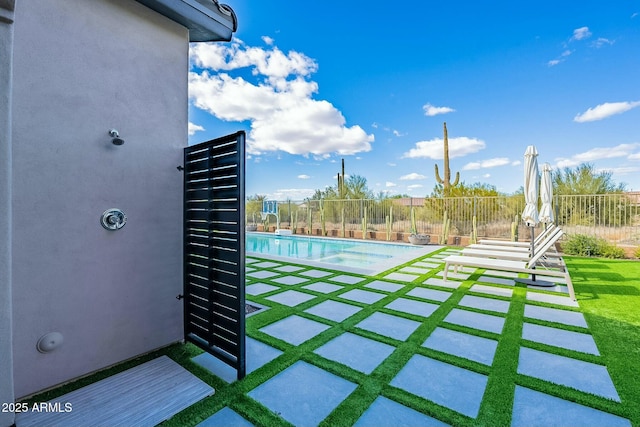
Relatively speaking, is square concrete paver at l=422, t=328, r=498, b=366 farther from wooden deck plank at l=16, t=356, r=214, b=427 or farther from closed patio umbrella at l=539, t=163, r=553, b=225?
closed patio umbrella at l=539, t=163, r=553, b=225

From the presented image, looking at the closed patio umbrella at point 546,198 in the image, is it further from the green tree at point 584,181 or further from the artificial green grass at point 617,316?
the green tree at point 584,181

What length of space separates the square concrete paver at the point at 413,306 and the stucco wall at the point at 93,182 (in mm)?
3094

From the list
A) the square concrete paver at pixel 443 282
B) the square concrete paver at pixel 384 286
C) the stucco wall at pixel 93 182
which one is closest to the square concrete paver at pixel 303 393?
the stucco wall at pixel 93 182

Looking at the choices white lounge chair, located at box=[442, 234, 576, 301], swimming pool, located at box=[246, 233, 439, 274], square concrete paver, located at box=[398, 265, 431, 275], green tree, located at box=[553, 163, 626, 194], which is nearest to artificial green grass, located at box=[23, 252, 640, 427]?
white lounge chair, located at box=[442, 234, 576, 301]

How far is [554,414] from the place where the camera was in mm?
2037

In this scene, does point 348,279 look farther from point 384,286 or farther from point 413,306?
point 413,306

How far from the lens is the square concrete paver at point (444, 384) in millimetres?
2164

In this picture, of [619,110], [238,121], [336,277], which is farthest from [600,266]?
[238,121]

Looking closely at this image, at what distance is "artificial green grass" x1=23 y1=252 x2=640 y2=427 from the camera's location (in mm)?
2045

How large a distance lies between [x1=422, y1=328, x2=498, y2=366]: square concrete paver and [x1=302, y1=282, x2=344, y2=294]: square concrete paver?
2167 millimetres

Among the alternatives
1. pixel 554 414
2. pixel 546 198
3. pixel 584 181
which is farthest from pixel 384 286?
pixel 584 181

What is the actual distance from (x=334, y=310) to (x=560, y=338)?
2.81 metres

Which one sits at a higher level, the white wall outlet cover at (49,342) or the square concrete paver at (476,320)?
the white wall outlet cover at (49,342)

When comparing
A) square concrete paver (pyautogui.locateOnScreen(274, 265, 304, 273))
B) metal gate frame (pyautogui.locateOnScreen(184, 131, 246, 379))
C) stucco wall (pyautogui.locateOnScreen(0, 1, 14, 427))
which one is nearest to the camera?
stucco wall (pyautogui.locateOnScreen(0, 1, 14, 427))
